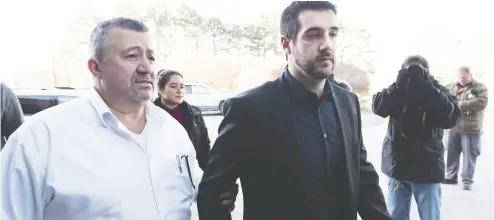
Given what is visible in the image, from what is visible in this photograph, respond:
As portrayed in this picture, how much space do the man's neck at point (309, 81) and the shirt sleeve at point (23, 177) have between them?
0.73m

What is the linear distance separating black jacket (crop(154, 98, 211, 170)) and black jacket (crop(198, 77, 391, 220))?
1324 millimetres

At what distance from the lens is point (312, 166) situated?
3.67 feet

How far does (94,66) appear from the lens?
1.13m

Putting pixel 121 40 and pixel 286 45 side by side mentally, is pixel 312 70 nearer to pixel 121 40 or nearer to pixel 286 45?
pixel 286 45

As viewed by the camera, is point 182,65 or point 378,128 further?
point 378,128

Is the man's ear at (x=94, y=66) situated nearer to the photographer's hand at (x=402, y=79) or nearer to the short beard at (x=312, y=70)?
the short beard at (x=312, y=70)

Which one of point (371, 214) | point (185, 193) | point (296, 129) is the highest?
point (296, 129)

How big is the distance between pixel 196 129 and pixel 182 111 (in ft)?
0.57

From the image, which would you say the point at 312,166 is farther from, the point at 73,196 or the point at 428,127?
the point at 428,127

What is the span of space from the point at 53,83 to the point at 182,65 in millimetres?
1579

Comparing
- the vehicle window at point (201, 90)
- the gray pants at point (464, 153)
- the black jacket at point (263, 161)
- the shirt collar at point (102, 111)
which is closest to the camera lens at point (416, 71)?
the black jacket at point (263, 161)

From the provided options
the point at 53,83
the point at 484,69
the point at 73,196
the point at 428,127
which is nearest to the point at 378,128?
the point at 484,69

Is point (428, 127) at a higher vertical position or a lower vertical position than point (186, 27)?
lower

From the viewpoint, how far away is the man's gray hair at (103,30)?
1.10 meters
